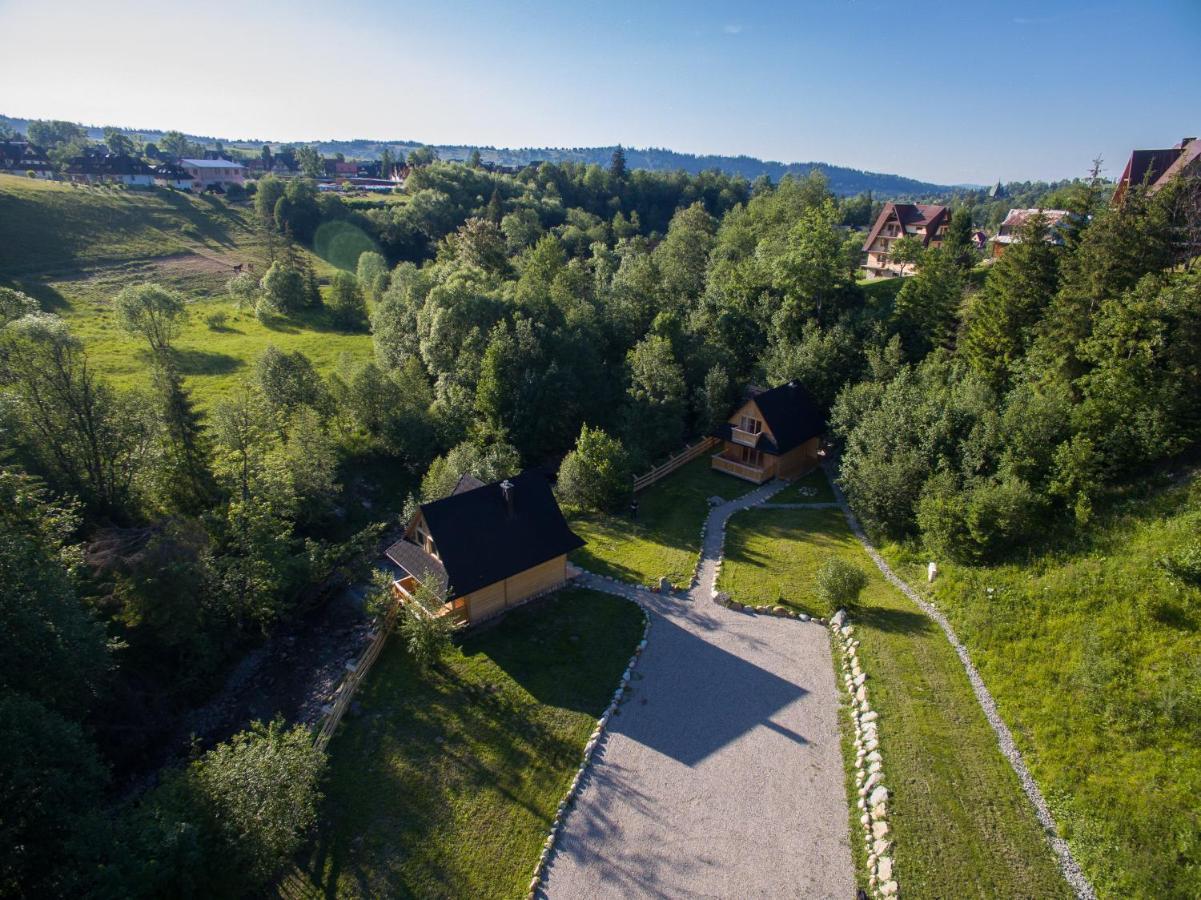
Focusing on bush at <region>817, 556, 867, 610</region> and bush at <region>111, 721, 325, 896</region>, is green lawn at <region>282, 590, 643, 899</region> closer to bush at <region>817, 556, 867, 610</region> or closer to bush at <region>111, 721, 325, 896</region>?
bush at <region>111, 721, 325, 896</region>

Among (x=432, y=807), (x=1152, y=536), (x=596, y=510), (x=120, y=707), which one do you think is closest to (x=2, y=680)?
(x=120, y=707)

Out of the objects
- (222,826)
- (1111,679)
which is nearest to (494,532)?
(222,826)

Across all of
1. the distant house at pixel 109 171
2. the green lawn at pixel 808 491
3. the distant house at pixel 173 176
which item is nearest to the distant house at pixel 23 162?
the distant house at pixel 109 171

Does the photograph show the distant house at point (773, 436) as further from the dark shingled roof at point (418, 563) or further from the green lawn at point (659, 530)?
the dark shingled roof at point (418, 563)

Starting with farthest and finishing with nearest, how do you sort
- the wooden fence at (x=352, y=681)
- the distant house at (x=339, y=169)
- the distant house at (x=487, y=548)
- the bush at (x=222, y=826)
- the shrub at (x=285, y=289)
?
1. the distant house at (x=339, y=169)
2. the shrub at (x=285, y=289)
3. the distant house at (x=487, y=548)
4. the wooden fence at (x=352, y=681)
5. the bush at (x=222, y=826)

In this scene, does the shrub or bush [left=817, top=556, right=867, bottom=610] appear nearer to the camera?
bush [left=817, top=556, right=867, bottom=610]

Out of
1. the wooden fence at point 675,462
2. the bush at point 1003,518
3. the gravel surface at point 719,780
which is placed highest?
the bush at point 1003,518

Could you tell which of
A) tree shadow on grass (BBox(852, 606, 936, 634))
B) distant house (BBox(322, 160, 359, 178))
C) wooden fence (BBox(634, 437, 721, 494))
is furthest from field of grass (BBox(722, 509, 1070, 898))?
distant house (BBox(322, 160, 359, 178))
